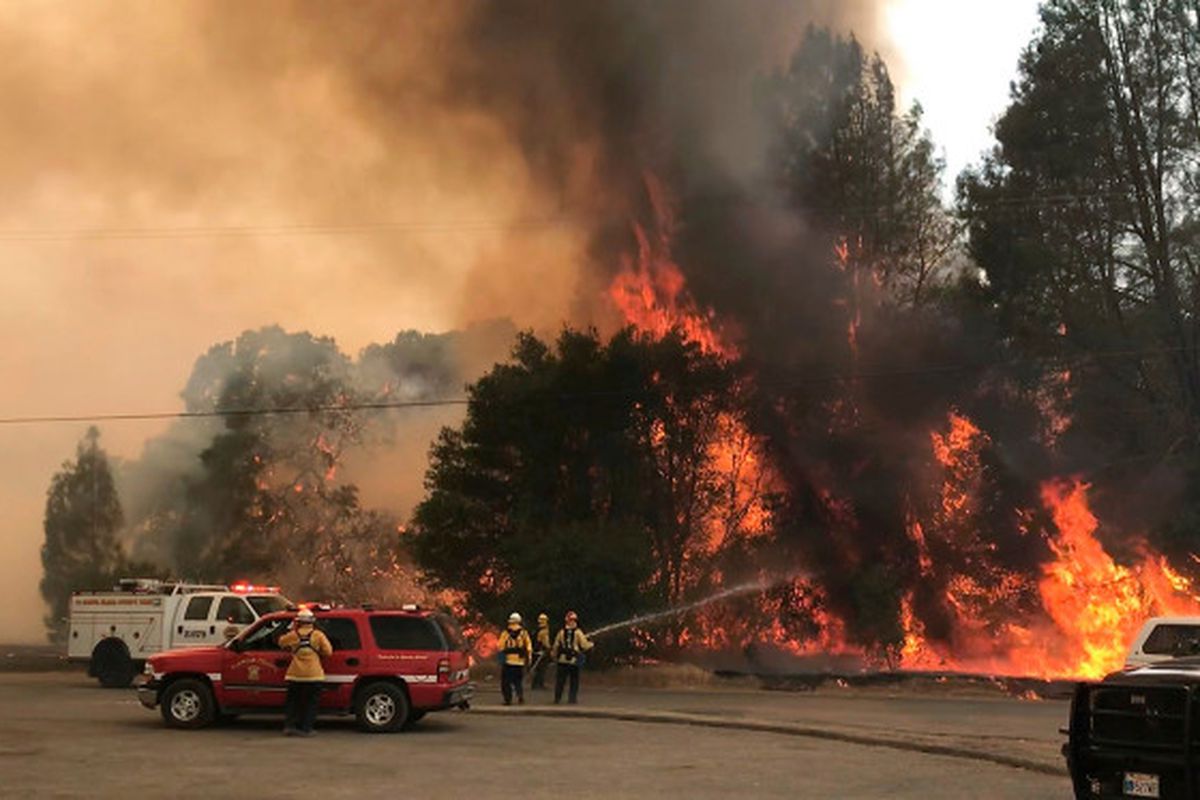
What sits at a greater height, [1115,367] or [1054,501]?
[1115,367]

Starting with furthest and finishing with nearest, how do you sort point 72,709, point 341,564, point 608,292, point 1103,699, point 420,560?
point 341,564, point 608,292, point 420,560, point 72,709, point 1103,699

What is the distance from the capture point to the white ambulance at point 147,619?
2814 centimetres

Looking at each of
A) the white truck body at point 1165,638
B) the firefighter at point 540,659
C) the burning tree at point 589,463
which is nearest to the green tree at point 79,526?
the burning tree at point 589,463

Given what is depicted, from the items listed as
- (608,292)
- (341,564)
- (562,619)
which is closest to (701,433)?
(608,292)

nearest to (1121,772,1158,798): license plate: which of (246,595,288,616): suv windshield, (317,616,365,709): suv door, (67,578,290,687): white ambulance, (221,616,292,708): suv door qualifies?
(317,616,365,709): suv door

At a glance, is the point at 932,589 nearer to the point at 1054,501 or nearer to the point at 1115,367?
the point at 1054,501

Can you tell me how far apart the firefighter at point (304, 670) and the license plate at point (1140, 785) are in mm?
10728

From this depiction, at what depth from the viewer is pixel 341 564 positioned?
219 ft

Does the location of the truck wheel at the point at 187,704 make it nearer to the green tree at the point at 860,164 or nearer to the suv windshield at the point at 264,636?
the suv windshield at the point at 264,636

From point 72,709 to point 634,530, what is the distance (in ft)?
57.6

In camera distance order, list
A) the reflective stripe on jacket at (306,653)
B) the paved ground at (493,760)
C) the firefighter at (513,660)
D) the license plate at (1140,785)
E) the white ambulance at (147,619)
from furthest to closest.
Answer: the white ambulance at (147,619), the firefighter at (513,660), the reflective stripe on jacket at (306,653), the paved ground at (493,760), the license plate at (1140,785)

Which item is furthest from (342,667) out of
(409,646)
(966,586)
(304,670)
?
(966,586)

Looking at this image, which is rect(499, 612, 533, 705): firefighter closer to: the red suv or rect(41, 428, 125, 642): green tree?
the red suv

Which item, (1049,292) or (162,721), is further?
(1049,292)
